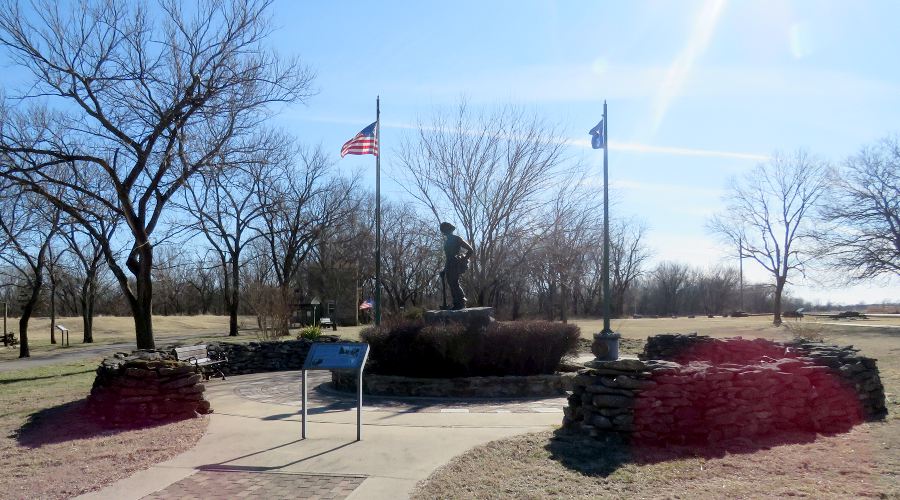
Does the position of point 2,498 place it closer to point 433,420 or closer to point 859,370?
point 433,420

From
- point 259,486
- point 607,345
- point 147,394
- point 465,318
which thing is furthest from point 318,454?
point 607,345

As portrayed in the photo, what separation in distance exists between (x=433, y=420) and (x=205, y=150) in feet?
37.0

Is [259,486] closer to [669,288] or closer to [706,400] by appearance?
[706,400]

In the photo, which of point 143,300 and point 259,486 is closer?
point 259,486

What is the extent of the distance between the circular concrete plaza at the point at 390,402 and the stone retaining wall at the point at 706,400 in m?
2.58

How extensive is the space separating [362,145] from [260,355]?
23.3 ft

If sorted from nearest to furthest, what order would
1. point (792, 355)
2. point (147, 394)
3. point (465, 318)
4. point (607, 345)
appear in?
1. point (147, 394)
2. point (792, 355)
3. point (465, 318)
4. point (607, 345)

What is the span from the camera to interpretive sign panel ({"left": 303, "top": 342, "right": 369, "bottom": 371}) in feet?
→ 26.1

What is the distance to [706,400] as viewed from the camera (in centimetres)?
747

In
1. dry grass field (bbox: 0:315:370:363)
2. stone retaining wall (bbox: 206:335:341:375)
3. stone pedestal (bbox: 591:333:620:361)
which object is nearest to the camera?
stone pedestal (bbox: 591:333:620:361)

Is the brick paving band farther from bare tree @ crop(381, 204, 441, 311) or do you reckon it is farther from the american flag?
bare tree @ crop(381, 204, 441, 311)

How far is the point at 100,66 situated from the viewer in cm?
1655

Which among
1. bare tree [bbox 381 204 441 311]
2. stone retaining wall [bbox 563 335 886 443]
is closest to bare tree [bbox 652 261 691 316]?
bare tree [bbox 381 204 441 311]

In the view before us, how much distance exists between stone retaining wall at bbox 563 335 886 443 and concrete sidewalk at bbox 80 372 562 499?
1279 mm
